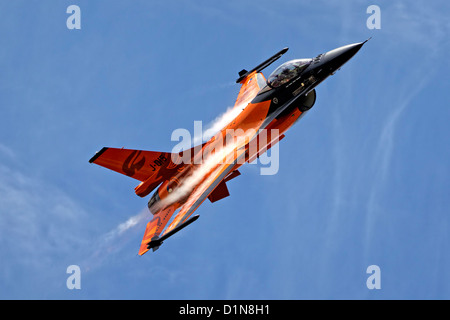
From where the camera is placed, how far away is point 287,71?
4425cm

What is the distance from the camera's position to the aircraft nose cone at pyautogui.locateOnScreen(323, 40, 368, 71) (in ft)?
140

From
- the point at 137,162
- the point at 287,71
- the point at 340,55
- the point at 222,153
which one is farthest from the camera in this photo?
the point at 137,162

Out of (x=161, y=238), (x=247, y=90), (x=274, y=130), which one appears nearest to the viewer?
(x=161, y=238)

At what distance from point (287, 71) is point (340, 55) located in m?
3.07

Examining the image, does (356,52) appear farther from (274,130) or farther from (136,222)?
(136,222)

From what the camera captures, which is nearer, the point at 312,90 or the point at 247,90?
the point at 312,90

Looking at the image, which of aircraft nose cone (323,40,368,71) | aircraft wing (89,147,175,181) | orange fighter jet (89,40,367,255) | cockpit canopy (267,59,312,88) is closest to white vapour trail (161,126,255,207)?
orange fighter jet (89,40,367,255)

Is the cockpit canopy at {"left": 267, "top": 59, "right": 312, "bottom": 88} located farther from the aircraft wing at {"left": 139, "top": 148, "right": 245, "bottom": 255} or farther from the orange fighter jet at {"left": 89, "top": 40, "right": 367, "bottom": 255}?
the aircraft wing at {"left": 139, "top": 148, "right": 245, "bottom": 255}

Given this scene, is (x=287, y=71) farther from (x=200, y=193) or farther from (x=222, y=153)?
(x=200, y=193)

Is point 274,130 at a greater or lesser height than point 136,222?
greater

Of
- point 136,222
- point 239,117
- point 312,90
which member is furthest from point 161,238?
point 312,90

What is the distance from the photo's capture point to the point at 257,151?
147 ft

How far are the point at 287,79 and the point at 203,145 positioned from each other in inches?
241

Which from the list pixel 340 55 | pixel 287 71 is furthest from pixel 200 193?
pixel 340 55
